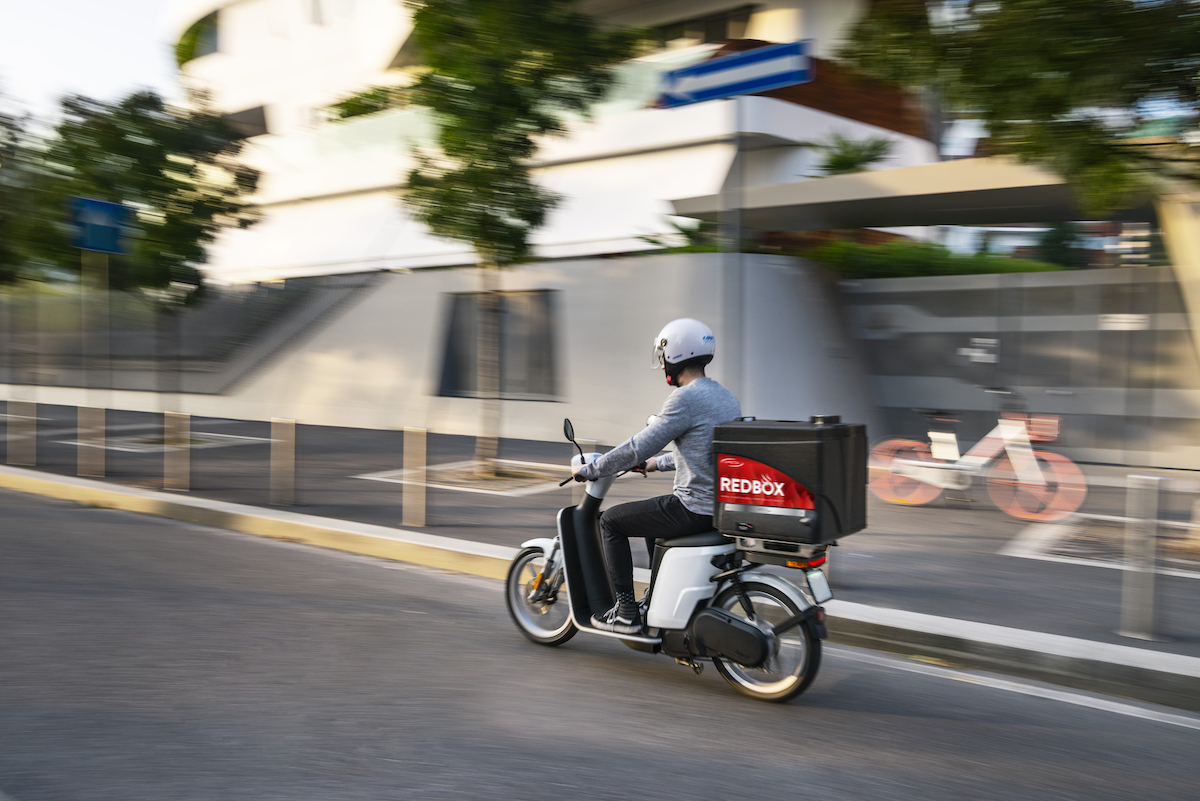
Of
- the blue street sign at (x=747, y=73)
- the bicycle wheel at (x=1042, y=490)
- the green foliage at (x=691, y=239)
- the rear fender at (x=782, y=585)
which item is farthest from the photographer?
the green foliage at (x=691, y=239)

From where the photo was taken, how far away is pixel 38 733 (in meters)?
3.78

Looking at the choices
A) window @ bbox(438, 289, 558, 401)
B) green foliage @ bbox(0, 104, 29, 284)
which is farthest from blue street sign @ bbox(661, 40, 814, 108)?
green foliage @ bbox(0, 104, 29, 284)

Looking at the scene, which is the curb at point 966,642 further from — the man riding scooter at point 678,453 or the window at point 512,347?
the window at point 512,347

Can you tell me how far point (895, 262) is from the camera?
15555 millimetres

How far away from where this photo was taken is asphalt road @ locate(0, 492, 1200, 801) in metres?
3.41

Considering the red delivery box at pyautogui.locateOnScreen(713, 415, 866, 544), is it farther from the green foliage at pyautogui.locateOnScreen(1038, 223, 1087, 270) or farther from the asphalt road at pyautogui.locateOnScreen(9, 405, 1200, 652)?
the green foliage at pyautogui.locateOnScreen(1038, 223, 1087, 270)

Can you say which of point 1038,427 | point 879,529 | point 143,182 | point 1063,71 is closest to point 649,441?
point 1063,71

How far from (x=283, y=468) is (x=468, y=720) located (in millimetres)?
6197

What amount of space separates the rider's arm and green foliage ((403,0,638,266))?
22.7ft

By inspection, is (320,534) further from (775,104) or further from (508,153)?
(775,104)

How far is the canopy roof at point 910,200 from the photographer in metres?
11.7

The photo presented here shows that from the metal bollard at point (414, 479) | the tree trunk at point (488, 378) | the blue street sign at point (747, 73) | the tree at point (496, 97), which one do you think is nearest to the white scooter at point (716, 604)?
the blue street sign at point (747, 73)

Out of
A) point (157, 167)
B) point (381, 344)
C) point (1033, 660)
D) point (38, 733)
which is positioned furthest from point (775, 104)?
point (38, 733)

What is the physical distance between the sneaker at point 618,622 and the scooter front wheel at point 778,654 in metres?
0.46
